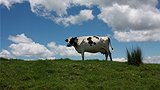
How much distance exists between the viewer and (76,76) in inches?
883

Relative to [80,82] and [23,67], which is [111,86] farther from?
[23,67]

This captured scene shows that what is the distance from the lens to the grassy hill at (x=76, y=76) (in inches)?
794

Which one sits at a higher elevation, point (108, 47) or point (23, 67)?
point (108, 47)

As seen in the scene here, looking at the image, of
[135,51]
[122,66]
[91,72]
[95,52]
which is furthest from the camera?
[95,52]

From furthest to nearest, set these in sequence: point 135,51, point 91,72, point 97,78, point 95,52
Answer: point 95,52
point 135,51
point 91,72
point 97,78

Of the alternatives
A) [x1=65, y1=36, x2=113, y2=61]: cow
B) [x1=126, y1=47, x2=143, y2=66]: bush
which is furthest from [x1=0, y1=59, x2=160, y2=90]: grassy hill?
[x1=65, y1=36, x2=113, y2=61]: cow

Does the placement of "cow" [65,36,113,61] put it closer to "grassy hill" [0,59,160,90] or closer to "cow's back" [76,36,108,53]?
"cow's back" [76,36,108,53]

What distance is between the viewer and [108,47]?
3875 centimetres

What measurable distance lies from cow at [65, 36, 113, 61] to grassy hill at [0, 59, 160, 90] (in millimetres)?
10818

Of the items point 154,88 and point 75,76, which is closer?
point 154,88

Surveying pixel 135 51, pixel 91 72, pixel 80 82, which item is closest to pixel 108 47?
pixel 135 51

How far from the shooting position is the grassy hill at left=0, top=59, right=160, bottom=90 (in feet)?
66.2

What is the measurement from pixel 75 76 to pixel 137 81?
351 cm

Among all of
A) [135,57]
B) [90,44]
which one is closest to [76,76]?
[135,57]
